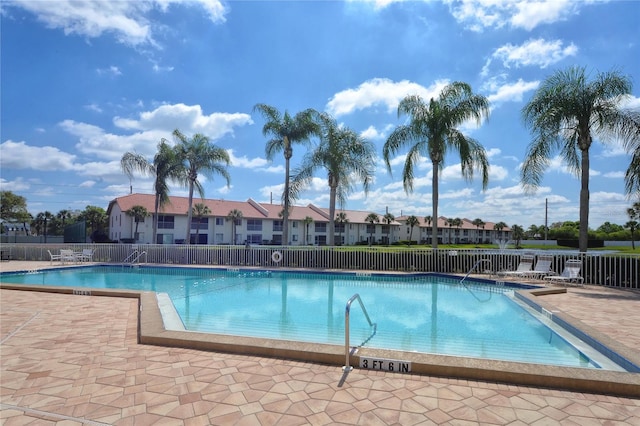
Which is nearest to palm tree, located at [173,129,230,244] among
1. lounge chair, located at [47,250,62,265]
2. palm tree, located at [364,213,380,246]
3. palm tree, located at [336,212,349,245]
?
lounge chair, located at [47,250,62,265]

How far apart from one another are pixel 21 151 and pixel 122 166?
516cm

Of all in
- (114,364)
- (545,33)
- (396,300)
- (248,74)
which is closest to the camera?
(114,364)

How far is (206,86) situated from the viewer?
1412cm

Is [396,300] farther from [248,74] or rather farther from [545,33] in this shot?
[248,74]

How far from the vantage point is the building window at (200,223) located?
129 ft

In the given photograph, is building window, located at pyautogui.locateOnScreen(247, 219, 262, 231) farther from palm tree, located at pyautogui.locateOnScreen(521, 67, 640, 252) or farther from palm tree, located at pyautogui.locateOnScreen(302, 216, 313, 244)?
palm tree, located at pyautogui.locateOnScreen(521, 67, 640, 252)

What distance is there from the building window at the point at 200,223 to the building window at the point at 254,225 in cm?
513

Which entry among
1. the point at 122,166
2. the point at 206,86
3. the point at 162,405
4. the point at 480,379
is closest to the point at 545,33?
the point at 480,379

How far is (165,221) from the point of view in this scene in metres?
36.8

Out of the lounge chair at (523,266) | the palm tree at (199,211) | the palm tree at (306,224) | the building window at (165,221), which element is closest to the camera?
the lounge chair at (523,266)

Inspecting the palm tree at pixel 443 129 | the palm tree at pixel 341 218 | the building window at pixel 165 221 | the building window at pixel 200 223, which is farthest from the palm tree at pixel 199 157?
the palm tree at pixel 341 218

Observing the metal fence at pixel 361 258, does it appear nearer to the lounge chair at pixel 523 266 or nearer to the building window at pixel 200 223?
the lounge chair at pixel 523 266

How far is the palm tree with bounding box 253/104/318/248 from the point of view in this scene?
18891 millimetres

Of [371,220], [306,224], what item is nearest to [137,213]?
[306,224]
